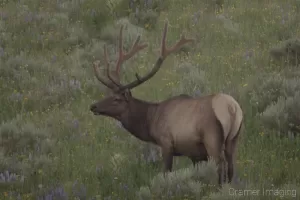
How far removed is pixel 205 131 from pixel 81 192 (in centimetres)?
142

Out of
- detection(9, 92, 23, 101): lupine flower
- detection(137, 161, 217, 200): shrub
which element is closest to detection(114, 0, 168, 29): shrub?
detection(9, 92, 23, 101): lupine flower

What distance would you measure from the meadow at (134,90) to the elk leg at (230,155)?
0.66 feet

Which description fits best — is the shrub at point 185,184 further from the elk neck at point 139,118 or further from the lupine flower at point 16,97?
the lupine flower at point 16,97

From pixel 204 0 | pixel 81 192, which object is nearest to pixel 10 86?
pixel 81 192

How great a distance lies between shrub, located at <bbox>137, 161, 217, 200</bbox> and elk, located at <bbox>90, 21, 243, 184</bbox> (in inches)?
6.3

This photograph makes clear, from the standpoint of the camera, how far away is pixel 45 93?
9820 millimetres

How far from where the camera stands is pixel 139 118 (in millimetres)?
6863

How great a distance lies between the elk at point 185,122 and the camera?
571 centimetres

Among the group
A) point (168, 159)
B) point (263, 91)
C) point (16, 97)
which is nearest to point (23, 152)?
point (168, 159)

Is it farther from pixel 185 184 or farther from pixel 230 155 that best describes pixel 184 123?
pixel 185 184

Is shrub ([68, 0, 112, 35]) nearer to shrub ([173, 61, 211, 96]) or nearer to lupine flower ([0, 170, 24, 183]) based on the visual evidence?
shrub ([173, 61, 211, 96])

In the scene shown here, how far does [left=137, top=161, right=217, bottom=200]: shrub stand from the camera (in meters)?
5.52

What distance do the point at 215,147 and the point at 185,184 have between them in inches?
18.7

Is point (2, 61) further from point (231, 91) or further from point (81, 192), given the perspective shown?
point (81, 192)
